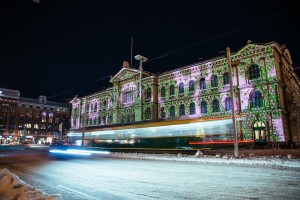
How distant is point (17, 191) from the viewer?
17.9 feet

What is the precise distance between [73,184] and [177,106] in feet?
102

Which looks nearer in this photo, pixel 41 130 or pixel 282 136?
pixel 282 136

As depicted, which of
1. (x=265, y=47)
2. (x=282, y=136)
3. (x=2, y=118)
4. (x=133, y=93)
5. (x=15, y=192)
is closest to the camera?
(x=15, y=192)

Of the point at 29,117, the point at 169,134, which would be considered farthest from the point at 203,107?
the point at 29,117

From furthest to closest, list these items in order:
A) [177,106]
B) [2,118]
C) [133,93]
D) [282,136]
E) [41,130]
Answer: [41,130] → [2,118] → [133,93] → [177,106] → [282,136]

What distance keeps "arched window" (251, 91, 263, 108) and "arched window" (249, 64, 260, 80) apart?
7.29 ft

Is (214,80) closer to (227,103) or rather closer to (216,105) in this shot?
(216,105)

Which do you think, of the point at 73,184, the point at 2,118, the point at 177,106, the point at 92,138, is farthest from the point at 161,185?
the point at 2,118

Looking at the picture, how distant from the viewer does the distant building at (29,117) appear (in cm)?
7988

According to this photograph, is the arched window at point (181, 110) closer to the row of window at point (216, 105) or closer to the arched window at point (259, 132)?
the row of window at point (216, 105)

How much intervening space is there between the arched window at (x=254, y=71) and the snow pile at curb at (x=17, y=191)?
1199 inches

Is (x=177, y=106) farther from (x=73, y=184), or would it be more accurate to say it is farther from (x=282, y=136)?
(x=73, y=184)

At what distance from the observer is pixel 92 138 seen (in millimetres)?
29812

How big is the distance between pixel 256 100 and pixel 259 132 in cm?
422
